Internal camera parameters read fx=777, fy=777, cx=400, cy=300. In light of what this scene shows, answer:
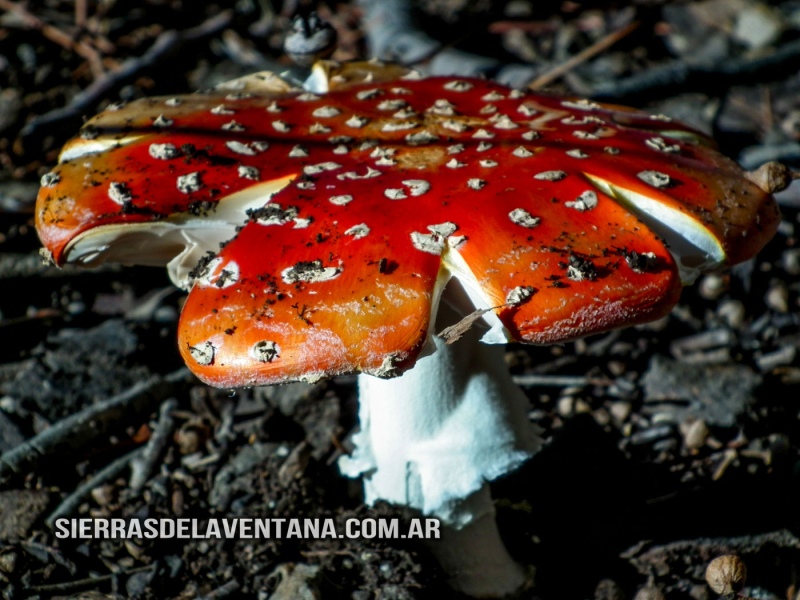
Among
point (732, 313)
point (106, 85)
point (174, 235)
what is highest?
point (174, 235)

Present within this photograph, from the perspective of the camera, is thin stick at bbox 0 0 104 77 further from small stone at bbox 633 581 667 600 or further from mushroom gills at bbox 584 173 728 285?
small stone at bbox 633 581 667 600

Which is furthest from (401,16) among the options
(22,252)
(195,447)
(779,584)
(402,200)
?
(779,584)

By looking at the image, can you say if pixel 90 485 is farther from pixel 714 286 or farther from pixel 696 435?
pixel 714 286

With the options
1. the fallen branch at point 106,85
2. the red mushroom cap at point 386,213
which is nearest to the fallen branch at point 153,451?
the red mushroom cap at point 386,213

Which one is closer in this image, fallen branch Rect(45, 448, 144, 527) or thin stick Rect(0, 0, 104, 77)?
fallen branch Rect(45, 448, 144, 527)

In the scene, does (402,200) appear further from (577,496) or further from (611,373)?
(611,373)

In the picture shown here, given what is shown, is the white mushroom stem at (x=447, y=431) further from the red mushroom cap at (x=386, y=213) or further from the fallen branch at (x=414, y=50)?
the fallen branch at (x=414, y=50)

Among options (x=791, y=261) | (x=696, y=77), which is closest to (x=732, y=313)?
(x=791, y=261)

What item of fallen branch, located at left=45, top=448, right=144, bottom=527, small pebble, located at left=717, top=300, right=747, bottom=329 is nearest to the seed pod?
small pebble, located at left=717, top=300, right=747, bottom=329
